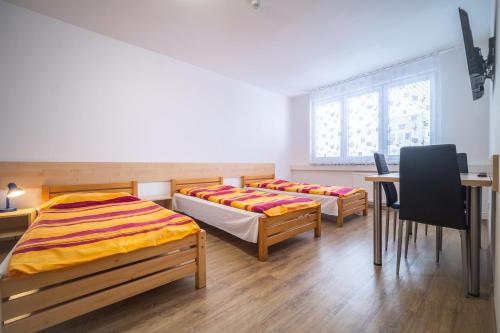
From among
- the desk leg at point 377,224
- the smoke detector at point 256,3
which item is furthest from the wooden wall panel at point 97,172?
the desk leg at point 377,224

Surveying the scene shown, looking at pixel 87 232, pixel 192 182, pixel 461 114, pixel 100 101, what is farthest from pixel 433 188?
pixel 100 101

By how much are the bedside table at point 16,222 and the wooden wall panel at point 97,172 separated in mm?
359

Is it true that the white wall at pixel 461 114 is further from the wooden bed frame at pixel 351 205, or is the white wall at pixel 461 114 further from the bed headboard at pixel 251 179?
the bed headboard at pixel 251 179

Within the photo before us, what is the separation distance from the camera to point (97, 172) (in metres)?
2.80

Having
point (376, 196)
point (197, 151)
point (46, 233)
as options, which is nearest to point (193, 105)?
point (197, 151)

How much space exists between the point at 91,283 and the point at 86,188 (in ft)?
6.35

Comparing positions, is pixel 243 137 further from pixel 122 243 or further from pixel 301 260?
pixel 122 243

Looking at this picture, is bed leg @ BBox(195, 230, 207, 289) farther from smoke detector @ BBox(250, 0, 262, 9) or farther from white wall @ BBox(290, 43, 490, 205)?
white wall @ BBox(290, 43, 490, 205)

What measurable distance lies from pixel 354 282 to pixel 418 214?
0.71 metres

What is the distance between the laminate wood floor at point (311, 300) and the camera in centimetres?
123

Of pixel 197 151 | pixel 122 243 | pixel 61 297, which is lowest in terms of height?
pixel 61 297

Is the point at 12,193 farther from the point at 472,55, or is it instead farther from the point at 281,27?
the point at 472,55

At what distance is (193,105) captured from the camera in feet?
12.2

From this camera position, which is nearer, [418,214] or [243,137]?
[418,214]
